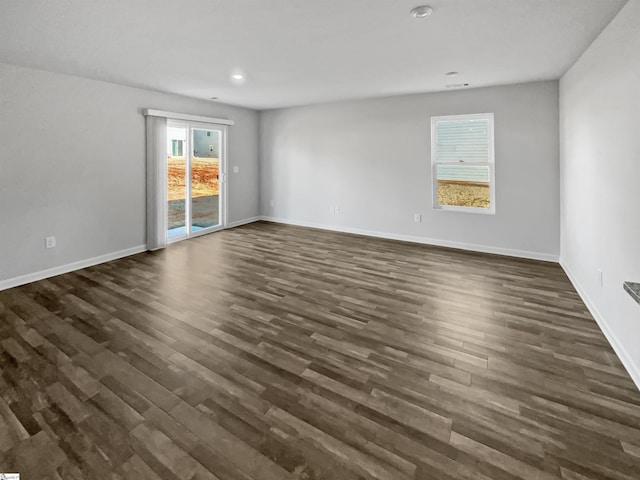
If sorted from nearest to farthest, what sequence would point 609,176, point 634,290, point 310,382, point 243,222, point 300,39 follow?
point 634,290 < point 310,382 < point 609,176 < point 300,39 < point 243,222

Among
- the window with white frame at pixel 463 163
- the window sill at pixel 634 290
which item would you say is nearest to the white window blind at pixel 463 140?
the window with white frame at pixel 463 163

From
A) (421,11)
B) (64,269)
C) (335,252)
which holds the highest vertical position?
(421,11)

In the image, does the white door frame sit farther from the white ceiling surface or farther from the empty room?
the white ceiling surface

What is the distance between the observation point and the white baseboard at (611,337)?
2086 mm

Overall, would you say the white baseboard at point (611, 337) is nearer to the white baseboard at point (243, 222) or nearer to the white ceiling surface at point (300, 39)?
the white ceiling surface at point (300, 39)

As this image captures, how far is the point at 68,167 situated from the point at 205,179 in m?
2.47

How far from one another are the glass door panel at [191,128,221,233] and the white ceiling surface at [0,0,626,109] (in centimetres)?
171

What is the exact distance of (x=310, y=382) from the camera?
2.08 m

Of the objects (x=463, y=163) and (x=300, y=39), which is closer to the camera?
(x=300, y=39)

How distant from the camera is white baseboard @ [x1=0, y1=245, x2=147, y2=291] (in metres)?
3.73

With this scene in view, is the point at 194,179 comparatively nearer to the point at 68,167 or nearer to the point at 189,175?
the point at 189,175

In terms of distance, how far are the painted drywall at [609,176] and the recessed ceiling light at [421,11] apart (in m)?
1.29

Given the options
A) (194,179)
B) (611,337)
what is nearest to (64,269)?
(194,179)

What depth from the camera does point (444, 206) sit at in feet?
18.0
